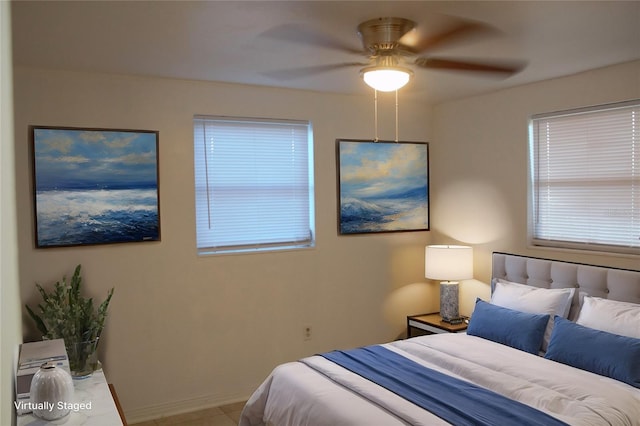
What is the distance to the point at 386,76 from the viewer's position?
285cm

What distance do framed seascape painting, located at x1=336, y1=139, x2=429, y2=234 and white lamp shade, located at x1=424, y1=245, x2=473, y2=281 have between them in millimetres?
589

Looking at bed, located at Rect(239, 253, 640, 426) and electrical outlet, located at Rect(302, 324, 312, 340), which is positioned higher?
bed, located at Rect(239, 253, 640, 426)

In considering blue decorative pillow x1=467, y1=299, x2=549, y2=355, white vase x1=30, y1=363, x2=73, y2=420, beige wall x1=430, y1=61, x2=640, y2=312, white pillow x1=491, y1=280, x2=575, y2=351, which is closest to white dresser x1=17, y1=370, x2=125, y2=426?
white vase x1=30, y1=363, x2=73, y2=420

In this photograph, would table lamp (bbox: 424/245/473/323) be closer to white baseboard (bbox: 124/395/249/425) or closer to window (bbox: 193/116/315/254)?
window (bbox: 193/116/315/254)

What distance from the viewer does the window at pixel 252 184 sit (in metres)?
4.26

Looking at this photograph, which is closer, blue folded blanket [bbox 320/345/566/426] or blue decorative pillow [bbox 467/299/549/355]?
blue folded blanket [bbox 320/345/566/426]

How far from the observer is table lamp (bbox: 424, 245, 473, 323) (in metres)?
4.63

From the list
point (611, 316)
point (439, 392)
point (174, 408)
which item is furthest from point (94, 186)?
point (611, 316)

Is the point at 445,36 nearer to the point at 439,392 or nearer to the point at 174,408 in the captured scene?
the point at 439,392

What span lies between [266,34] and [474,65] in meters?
1.55

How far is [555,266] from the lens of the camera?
3961 millimetres

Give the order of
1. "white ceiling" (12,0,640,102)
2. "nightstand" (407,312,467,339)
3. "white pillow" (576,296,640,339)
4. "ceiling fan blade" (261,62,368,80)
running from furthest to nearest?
"nightstand" (407,312,467,339) < "ceiling fan blade" (261,62,368,80) < "white pillow" (576,296,640,339) < "white ceiling" (12,0,640,102)

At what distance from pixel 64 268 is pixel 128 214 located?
22.2 inches

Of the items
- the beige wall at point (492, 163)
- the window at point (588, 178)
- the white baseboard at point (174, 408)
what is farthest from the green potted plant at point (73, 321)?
the window at point (588, 178)
